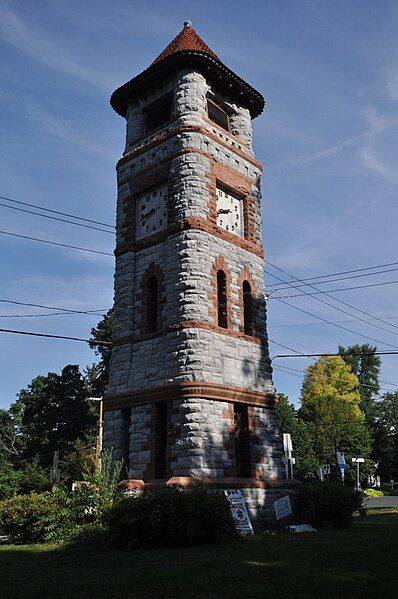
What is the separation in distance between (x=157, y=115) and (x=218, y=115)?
2.47 metres

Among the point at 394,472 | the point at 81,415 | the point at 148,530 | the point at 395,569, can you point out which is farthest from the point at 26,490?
the point at 394,472

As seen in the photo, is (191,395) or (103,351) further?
(103,351)

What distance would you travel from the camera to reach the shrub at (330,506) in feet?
55.5

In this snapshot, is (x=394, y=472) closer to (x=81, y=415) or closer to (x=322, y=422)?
(x=322, y=422)

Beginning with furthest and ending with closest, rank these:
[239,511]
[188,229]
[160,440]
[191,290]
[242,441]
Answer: [188,229], [242,441], [191,290], [160,440], [239,511]

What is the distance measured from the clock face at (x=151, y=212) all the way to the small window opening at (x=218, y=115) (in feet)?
13.8

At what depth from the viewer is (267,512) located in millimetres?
16578

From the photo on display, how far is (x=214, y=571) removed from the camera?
9062mm

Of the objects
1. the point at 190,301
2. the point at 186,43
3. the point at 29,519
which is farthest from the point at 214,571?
the point at 186,43

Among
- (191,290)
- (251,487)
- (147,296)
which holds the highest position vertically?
(147,296)

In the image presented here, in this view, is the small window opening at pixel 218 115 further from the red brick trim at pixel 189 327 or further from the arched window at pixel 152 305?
the red brick trim at pixel 189 327

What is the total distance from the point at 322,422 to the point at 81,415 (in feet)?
72.5

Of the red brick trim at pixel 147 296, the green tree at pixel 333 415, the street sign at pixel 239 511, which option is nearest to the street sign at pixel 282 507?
the street sign at pixel 239 511

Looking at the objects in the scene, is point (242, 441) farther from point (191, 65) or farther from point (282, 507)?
point (191, 65)
